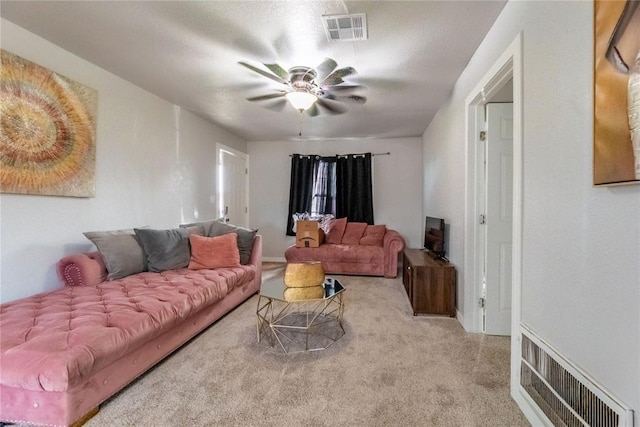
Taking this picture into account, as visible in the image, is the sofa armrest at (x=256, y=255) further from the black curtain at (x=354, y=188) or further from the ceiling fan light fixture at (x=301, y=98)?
the black curtain at (x=354, y=188)

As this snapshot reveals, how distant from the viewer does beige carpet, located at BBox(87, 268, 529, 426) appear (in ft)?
5.09

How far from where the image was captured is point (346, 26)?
6.87ft

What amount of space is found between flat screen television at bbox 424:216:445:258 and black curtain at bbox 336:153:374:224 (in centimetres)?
172

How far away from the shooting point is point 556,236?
1347 millimetres

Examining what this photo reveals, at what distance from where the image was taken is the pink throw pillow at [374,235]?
5219 millimetres

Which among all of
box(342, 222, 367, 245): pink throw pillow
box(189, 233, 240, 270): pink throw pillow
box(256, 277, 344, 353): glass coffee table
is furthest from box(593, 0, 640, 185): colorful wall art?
box(342, 222, 367, 245): pink throw pillow

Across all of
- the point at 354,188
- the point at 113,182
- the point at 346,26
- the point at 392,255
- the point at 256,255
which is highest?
the point at 346,26

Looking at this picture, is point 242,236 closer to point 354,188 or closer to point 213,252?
point 213,252

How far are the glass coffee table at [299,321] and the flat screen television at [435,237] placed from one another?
1.40 m

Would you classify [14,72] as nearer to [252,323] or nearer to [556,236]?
[252,323]

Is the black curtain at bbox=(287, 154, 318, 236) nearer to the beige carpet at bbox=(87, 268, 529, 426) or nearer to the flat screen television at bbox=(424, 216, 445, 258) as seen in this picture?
the flat screen television at bbox=(424, 216, 445, 258)

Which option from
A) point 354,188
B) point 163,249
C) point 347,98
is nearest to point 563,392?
point 347,98

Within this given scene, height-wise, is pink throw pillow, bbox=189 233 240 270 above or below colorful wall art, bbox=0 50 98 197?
below

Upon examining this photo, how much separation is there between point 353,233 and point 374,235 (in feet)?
1.28
